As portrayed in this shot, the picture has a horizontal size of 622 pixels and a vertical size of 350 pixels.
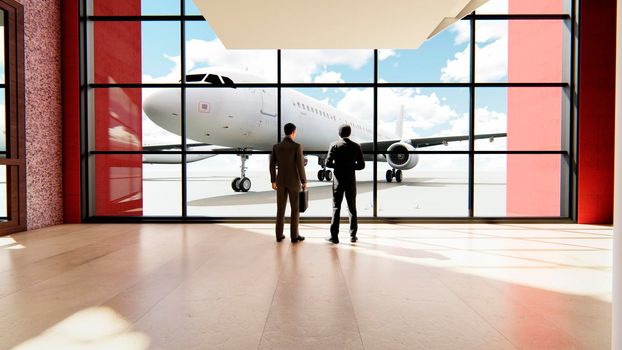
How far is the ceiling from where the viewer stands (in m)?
3.04

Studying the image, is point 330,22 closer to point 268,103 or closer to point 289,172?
point 289,172

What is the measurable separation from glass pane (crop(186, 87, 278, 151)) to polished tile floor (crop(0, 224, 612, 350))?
3.56 meters

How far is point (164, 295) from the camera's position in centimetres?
189

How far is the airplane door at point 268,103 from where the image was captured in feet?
24.0

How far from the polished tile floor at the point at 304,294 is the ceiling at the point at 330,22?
2.21m

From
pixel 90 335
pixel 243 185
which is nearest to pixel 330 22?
pixel 90 335

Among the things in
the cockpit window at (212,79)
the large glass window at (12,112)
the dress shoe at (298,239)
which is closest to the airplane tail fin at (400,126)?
the cockpit window at (212,79)

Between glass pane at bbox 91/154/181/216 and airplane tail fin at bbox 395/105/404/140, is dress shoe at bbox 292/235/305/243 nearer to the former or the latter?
glass pane at bbox 91/154/181/216

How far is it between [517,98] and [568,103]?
3.43ft

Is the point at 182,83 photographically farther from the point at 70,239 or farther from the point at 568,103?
→ the point at 568,103

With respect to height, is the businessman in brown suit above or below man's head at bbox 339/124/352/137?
below

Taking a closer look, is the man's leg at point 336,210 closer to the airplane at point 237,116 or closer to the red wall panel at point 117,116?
the airplane at point 237,116

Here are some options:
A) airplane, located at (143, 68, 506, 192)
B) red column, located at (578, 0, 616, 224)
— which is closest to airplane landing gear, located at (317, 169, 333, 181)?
airplane, located at (143, 68, 506, 192)

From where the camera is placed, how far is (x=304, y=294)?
190 centimetres
